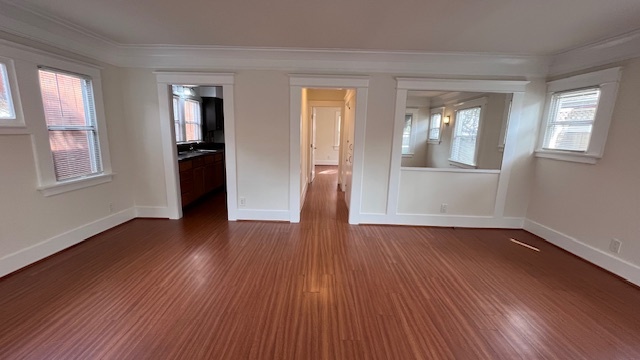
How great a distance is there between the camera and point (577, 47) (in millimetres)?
2949

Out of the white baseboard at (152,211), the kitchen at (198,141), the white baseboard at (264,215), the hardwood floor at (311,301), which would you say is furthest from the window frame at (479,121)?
the white baseboard at (152,211)

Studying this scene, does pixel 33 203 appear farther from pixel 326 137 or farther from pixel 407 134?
pixel 326 137

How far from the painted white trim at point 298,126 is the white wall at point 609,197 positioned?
2600 millimetres

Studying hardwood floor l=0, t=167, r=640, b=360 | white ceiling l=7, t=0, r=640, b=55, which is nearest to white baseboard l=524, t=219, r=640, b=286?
hardwood floor l=0, t=167, r=640, b=360

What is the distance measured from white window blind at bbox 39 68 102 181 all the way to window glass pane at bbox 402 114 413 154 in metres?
4.12

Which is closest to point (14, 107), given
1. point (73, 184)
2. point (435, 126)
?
point (73, 184)

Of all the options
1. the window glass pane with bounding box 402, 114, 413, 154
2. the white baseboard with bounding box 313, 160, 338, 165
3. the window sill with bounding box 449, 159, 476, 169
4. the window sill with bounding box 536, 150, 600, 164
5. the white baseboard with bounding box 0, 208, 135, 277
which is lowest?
the white baseboard with bounding box 0, 208, 135, 277

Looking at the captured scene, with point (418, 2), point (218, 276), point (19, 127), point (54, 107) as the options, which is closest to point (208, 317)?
point (218, 276)

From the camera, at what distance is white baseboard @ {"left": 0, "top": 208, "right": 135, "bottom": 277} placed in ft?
7.71

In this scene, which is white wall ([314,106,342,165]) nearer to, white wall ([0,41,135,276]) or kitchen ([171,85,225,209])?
kitchen ([171,85,225,209])

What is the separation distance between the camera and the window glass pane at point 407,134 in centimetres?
365

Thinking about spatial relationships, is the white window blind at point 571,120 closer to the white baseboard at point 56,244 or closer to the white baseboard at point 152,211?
the white baseboard at point 152,211

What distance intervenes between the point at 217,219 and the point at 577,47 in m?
5.26

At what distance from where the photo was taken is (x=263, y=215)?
3920 mm
